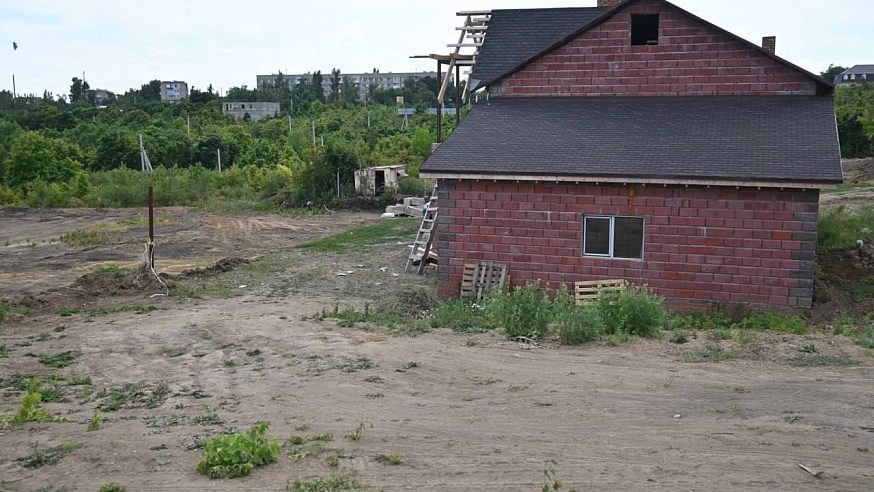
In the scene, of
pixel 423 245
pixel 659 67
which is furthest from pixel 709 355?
pixel 423 245

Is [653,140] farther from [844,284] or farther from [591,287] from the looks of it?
[844,284]

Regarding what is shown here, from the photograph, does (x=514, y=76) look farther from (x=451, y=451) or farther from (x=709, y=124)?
(x=451, y=451)

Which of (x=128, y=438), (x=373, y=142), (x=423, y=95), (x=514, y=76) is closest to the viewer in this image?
(x=128, y=438)

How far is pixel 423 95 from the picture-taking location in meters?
93.4

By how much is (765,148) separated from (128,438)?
12.7m

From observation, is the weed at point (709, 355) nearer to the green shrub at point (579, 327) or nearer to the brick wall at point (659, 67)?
the green shrub at point (579, 327)

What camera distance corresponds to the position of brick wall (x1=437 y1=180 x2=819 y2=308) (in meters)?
15.2

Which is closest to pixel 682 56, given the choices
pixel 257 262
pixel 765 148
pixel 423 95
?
→ pixel 765 148

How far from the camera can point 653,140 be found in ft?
55.5

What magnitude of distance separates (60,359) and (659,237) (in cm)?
1082

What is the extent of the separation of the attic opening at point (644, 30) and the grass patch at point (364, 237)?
1020 centimetres

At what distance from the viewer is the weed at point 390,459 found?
7.47 metres

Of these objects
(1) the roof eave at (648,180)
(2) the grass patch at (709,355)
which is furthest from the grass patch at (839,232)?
(2) the grass patch at (709,355)

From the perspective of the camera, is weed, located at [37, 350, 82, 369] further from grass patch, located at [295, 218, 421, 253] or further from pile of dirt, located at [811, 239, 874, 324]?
pile of dirt, located at [811, 239, 874, 324]
